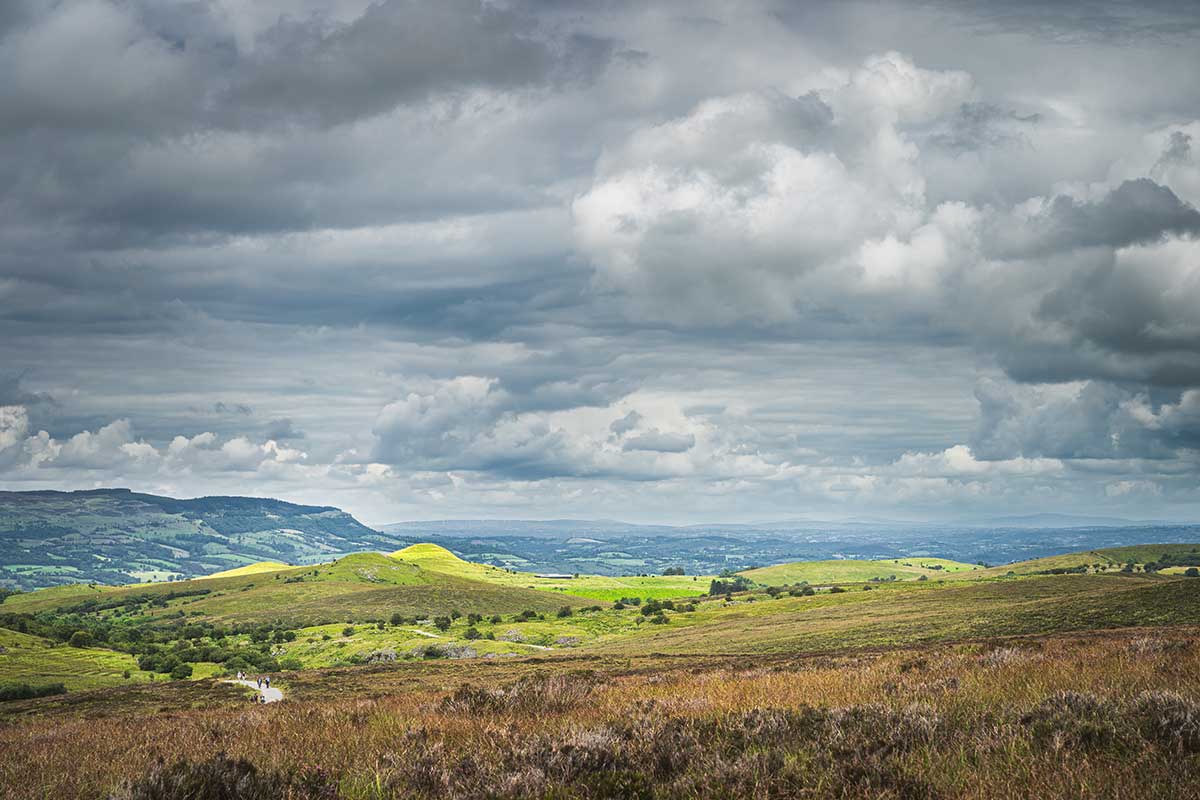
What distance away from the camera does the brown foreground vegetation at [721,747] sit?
7535 millimetres

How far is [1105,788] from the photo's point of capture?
6.70 metres

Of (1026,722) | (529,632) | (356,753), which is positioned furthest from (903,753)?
(529,632)

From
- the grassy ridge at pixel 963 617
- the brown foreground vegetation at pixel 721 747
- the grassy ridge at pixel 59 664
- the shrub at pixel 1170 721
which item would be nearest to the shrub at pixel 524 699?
the brown foreground vegetation at pixel 721 747

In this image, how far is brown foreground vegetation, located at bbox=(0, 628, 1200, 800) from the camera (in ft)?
24.7

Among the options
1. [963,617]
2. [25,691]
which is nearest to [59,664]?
[25,691]

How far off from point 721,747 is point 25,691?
101088 mm

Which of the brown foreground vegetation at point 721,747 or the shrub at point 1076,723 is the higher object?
the shrub at point 1076,723

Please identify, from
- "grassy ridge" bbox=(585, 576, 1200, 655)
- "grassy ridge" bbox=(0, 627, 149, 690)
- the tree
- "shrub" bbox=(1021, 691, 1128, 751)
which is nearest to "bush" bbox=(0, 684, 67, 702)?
A: "grassy ridge" bbox=(0, 627, 149, 690)

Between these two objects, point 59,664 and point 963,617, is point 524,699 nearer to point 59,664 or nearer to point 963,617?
point 963,617

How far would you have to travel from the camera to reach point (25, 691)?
8250 cm

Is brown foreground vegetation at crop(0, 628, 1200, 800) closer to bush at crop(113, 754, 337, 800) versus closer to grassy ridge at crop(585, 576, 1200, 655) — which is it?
bush at crop(113, 754, 337, 800)

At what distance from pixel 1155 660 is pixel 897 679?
5.16m

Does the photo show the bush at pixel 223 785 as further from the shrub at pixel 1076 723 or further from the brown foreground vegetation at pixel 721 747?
the shrub at pixel 1076 723

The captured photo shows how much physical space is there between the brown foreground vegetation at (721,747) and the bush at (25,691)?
8549cm
